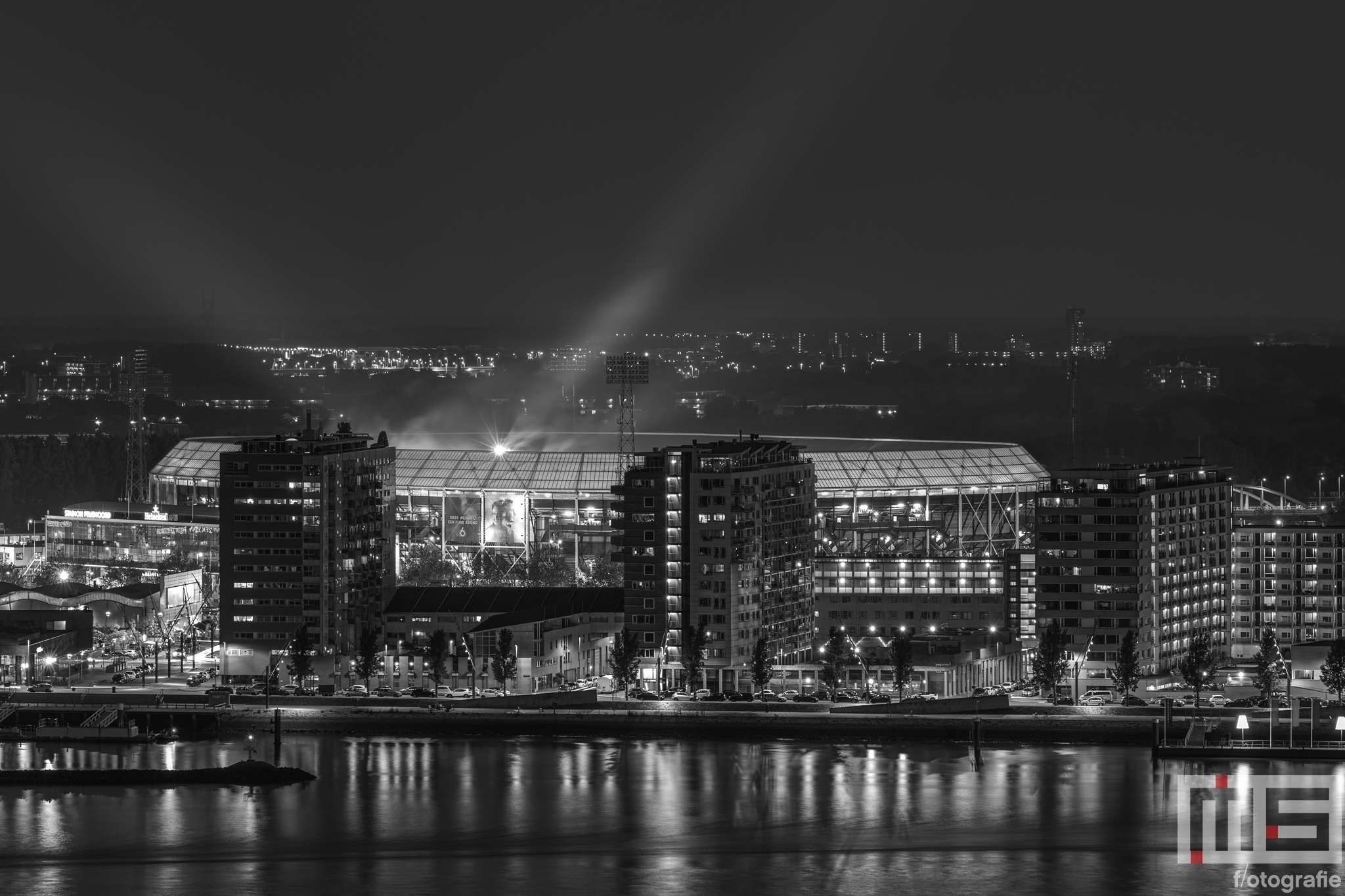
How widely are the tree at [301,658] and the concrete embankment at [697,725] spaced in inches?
91.4

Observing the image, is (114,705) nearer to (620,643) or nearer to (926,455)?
(620,643)

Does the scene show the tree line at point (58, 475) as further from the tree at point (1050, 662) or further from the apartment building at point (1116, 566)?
the tree at point (1050, 662)

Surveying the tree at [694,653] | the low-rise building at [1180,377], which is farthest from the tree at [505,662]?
the low-rise building at [1180,377]

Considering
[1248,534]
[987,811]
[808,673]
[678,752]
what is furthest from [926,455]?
[987,811]

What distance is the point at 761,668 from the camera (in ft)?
142

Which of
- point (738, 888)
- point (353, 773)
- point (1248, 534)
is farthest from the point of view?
point (1248, 534)

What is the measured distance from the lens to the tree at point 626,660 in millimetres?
43688

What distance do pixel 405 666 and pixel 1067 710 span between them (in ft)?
37.2

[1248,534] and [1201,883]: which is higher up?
[1248,534]

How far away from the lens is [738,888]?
30.0 meters

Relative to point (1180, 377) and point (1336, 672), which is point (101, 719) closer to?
point (1336, 672)

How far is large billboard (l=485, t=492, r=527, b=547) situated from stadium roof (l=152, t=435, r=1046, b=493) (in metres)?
0.21

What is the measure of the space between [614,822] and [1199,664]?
13563 mm

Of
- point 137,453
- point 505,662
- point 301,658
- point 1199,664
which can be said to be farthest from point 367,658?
point 137,453
